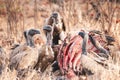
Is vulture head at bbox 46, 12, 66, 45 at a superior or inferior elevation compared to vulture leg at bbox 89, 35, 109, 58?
superior

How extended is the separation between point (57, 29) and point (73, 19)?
9.11 feet

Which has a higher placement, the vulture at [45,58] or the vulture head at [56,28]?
the vulture head at [56,28]

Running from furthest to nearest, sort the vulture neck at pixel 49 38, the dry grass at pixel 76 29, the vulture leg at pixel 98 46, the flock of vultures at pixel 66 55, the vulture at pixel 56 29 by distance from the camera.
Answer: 1. the vulture at pixel 56 29
2. the vulture neck at pixel 49 38
3. the vulture leg at pixel 98 46
4. the flock of vultures at pixel 66 55
5. the dry grass at pixel 76 29

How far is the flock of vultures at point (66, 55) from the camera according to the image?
35.2 ft

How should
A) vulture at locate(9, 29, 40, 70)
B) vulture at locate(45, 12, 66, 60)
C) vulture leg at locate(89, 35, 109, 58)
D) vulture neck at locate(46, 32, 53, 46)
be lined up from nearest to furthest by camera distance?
vulture at locate(9, 29, 40, 70) → vulture leg at locate(89, 35, 109, 58) → vulture neck at locate(46, 32, 53, 46) → vulture at locate(45, 12, 66, 60)

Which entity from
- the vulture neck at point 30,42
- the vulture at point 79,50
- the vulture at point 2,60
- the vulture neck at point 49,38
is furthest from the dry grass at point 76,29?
the vulture neck at point 49,38

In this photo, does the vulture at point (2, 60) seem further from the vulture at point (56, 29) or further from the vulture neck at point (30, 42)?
the vulture at point (56, 29)

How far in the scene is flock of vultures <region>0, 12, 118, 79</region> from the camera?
10.7 m

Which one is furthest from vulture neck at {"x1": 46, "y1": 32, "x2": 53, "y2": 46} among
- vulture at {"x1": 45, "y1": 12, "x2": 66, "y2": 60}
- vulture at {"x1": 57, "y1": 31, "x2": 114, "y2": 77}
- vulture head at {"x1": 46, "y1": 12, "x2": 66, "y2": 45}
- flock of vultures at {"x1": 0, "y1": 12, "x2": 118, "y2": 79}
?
vulture head at {"x1": 46, "y1": 12, "x2": 66, "y2": 45}

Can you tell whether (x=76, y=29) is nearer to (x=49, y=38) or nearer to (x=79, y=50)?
(x=49, y=38)

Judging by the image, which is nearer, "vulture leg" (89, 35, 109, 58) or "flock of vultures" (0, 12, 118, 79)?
"flock of vultures" (0, 12, 118, 79)

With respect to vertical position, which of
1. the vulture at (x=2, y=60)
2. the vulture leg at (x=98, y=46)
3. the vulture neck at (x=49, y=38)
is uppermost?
the vulture neck at (x=49, y=38)

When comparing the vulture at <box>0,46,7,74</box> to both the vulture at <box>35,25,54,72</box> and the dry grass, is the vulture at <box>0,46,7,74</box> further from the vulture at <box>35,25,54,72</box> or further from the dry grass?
the vulture at <box>35,25,54,72</box>

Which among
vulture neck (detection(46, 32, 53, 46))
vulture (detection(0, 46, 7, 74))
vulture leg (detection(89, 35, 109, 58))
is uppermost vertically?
vulture neck (detection(46, 32, 53, 46))
